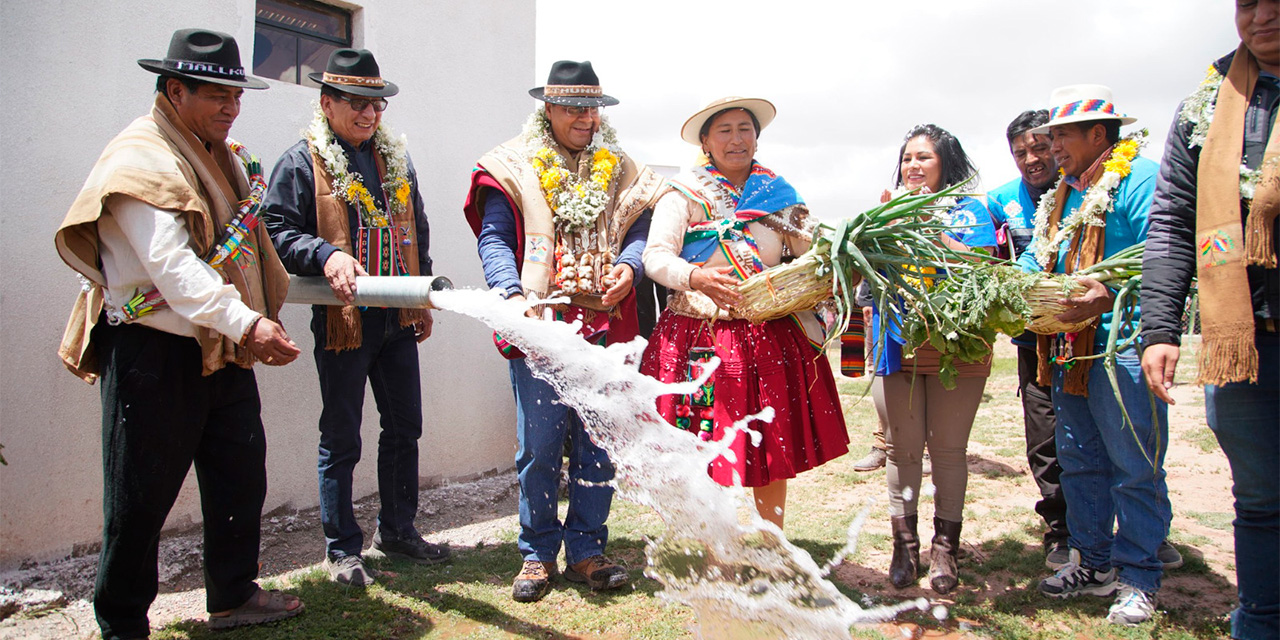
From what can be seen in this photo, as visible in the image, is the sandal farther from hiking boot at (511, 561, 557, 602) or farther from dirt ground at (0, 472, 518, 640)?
hiking boot at (511, 561, 557, 602)

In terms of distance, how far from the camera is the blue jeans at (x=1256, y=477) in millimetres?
2455

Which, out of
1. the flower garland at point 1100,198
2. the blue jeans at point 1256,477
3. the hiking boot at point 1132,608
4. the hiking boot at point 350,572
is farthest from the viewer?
the hiking boot at point 350,572

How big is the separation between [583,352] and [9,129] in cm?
283

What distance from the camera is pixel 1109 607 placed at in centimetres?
344

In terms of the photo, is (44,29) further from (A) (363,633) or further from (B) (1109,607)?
(B) (1109,607)

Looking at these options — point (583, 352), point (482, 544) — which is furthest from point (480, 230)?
point (482, 544)

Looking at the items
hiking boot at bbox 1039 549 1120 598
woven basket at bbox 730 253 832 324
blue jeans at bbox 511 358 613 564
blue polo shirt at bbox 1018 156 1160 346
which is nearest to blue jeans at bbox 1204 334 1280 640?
blue polo shirt at bbox 1018 156 1160 346

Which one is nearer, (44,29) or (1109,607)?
(1109,607)

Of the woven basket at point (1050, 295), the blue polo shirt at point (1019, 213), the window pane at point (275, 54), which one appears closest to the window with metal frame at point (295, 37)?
the window pane at point (275, 54)

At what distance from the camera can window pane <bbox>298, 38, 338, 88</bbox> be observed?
4770 mm

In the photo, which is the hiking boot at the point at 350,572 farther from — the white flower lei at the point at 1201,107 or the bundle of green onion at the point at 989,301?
the white flower lei at the point at 1201,107

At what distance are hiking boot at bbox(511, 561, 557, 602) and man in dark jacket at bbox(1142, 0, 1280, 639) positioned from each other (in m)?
2.48

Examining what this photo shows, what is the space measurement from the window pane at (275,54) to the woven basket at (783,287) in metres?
3.12

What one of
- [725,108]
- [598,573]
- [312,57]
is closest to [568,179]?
[725,108]
